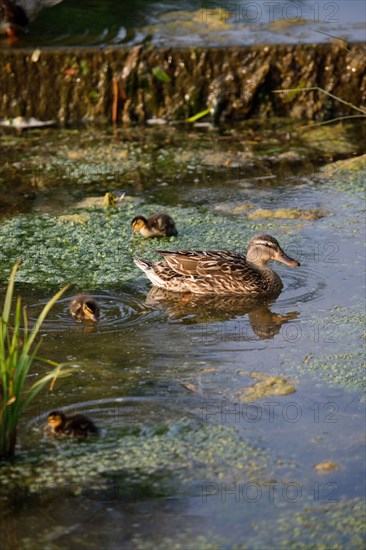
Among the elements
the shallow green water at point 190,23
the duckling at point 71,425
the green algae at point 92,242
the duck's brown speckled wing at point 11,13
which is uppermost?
the duck's brown speckled wing at point 11,13

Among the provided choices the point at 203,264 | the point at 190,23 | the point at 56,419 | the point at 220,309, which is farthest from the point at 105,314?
the point at 190,23

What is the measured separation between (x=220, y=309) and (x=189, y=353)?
0.99m

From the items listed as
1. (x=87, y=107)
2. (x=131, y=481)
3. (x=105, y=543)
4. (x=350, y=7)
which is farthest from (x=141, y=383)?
(x=350, y=7)

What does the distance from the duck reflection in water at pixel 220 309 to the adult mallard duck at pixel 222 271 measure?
6cm

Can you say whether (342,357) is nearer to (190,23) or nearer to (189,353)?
(189,353)

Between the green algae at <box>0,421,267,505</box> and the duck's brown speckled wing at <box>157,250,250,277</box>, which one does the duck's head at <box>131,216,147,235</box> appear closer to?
the duck's brown speckled wing at <box>157,250,250,277</box>

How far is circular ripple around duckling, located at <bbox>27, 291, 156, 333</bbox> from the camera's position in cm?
694

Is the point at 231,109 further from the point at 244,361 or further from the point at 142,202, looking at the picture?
the point at 244,361

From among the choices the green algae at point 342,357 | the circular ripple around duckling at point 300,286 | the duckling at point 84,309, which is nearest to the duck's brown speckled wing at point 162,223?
the circular ripple around duckling at point 300,286

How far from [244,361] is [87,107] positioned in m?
5.60

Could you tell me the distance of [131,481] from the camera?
4.99 metres

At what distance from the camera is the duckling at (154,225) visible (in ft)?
27.3

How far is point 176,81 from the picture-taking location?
37.0ft

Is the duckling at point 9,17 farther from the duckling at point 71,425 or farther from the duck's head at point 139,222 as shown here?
the duckling at point 71,425
